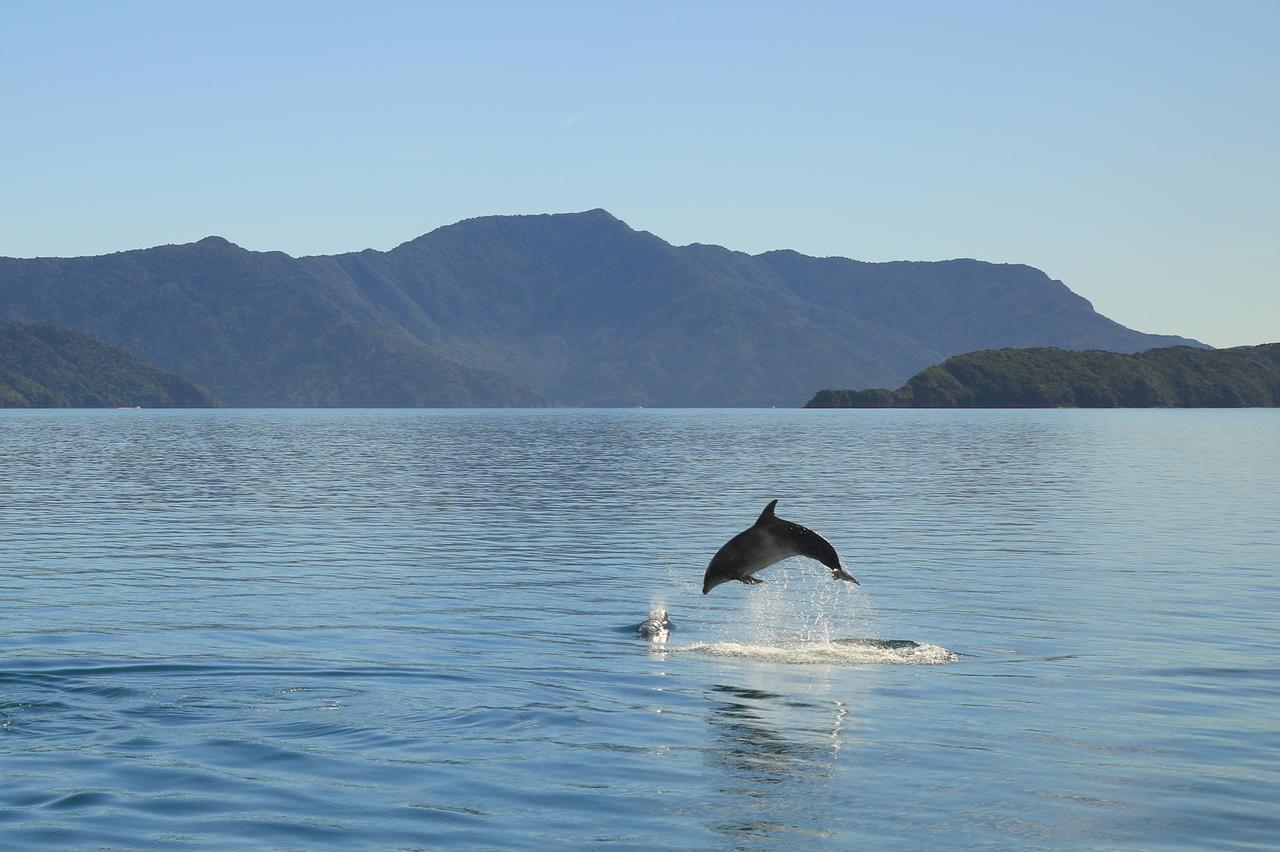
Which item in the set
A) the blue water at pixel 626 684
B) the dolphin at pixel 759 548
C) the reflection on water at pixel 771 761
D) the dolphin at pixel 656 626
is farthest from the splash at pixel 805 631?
the reflection on water at pixel 771 761

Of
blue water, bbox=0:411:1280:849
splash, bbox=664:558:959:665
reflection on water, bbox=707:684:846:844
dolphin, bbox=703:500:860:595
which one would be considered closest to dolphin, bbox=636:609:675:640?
blue water, bbox=0:411:1280:849

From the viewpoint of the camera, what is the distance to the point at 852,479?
275 ft

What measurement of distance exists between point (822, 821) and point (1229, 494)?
5991 cm

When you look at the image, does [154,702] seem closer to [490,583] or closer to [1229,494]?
[490,583]

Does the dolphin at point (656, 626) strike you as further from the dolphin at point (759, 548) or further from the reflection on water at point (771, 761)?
the reflection on water at point (771, 761)

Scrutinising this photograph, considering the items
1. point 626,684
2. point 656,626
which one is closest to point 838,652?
point 656,626

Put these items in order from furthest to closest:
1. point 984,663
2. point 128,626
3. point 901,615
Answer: point 901,615
point 128,626
point 984,663

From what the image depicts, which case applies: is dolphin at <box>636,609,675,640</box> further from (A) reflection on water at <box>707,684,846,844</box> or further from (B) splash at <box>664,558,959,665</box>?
(A) reflection on water at <box>707,684,846,844</box>

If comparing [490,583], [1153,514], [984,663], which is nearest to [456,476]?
[1153,514]

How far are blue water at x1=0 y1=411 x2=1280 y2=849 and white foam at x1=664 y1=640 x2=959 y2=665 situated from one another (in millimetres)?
→ 141

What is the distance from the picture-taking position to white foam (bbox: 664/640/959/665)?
2673 cm

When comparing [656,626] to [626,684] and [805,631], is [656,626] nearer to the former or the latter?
[805,631]

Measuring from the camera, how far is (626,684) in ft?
79.3

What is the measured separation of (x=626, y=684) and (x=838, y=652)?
17.9ft
